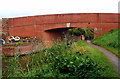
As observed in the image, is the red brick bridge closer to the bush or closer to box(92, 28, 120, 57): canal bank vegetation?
box(92, 28, 120, 57): canal bank vegetation

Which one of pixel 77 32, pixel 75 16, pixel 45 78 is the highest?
pixel 75 16

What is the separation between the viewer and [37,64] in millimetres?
7406

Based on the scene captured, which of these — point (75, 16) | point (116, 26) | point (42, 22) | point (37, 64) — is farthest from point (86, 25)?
point (37, 64)

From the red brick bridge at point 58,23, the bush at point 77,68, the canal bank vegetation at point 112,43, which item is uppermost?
the red brick bridge at point 58,23

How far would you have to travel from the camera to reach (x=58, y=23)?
18.7 metres

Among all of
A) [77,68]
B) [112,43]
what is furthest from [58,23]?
[77,68]

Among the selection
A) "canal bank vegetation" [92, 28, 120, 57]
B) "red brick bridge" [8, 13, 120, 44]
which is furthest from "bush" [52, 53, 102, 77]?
"red brick bridge" [8, 13, 120, 44]

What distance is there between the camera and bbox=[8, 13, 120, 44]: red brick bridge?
17.9 metres

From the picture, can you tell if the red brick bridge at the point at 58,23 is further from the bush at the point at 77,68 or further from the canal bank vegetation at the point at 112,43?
the bush at the point at 77,68

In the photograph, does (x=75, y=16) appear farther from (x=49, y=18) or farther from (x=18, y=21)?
(x=18, y=21)

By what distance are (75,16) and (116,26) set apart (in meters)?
3.96

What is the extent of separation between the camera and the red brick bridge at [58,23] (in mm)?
17922

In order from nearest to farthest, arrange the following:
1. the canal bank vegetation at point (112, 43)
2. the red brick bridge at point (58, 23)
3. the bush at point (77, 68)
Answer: the bush at point (77, 68)
the canal bank vegetation at point (112, 43)
the red brick bridge at point (58, 23)

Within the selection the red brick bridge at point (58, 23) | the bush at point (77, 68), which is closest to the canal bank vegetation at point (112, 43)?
the bush at point (77, 68)
